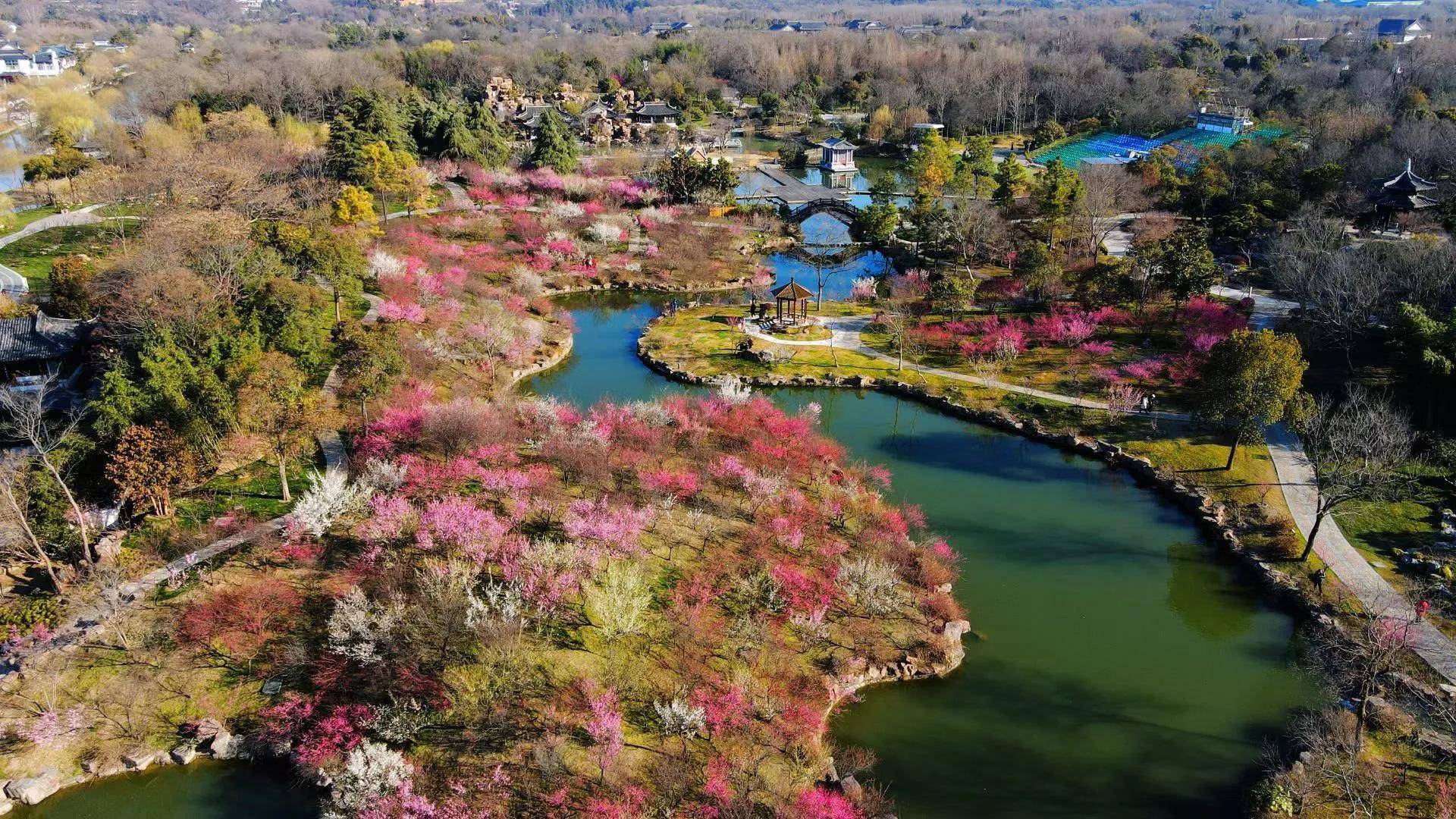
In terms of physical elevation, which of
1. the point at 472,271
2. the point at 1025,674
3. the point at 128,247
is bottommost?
the point at 1025,674

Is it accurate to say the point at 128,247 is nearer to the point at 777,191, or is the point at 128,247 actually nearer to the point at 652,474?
the point at 652,474

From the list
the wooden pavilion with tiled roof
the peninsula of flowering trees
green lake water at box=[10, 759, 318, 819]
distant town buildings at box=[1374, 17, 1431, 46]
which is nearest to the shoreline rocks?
green lake water at box=[10, 759, 318, 819]

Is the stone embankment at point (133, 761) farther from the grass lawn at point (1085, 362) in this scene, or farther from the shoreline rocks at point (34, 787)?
Answer: the grass lawn at point (1085, 362)

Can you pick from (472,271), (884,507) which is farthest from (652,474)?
(472,271)

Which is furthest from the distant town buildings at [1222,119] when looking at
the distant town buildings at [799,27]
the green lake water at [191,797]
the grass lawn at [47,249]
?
the distant town buildings at [799,27]

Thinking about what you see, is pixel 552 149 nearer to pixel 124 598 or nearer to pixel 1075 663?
pixel 124 598

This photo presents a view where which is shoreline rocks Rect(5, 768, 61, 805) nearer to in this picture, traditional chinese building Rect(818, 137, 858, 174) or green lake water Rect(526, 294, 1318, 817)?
green lake water Rect(526, 294, 1318, 817)
